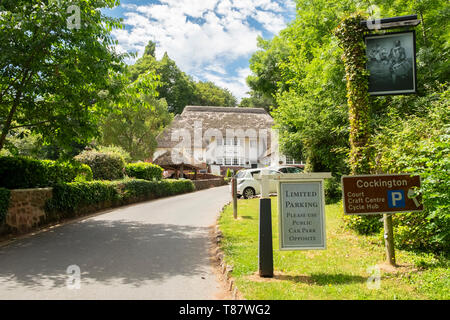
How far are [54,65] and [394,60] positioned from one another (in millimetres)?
8748

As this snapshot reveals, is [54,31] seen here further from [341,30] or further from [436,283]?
[436,283]

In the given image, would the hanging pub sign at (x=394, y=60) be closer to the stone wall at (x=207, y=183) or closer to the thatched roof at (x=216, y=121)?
the stone wall at (x=207, y=183)

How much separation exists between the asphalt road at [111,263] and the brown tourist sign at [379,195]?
8.67ft

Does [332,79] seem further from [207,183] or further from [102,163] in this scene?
[207,183]

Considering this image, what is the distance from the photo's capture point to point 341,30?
9.41 meters

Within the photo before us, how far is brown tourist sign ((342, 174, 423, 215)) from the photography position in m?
5.83

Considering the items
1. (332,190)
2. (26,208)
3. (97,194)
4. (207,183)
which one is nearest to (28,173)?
(26,208)

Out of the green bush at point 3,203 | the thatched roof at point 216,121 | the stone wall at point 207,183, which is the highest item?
the thatched roof at point 216,121

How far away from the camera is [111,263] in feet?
22.4

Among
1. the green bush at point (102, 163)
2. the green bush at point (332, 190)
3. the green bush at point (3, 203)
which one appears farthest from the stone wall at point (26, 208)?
the green bush at point (332, 190)

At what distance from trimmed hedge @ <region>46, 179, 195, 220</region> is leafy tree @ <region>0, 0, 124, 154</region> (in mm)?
2541

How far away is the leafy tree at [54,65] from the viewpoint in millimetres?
9047

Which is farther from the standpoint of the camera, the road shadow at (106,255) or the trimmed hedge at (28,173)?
the trimmed hedge at (28,173)

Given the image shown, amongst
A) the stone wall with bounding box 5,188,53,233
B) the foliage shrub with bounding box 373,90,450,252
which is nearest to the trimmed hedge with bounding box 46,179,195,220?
the stone wall with bounding box 5,188,53,233
